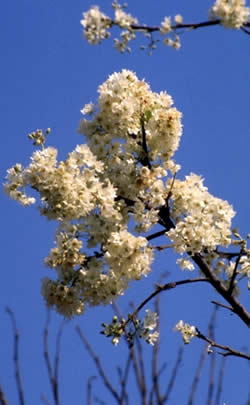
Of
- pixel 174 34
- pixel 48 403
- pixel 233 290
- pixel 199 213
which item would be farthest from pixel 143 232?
pixel 48 403

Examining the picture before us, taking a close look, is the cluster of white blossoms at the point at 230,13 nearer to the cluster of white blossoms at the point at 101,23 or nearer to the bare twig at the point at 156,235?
the cluster of white blossoms at the point at 101,23

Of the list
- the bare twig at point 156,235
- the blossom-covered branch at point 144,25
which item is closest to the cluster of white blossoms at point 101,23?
the blossom-covered branch at point 144,25

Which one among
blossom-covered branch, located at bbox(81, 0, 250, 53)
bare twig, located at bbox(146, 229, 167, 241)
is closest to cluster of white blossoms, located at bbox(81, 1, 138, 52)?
blossom-covered branch, located at bbox(81, 0, 250, 53)

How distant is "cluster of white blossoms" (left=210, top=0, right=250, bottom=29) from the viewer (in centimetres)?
498

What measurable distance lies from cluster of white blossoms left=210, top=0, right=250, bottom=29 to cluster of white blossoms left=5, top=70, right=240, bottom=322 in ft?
5.48

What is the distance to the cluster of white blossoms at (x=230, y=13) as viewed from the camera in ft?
16.3

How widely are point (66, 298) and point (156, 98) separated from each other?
205 centimetres

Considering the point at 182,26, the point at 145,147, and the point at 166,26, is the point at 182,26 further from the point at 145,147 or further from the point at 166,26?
the point at 145,147

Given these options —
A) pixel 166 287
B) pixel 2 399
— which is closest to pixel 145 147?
pixel 166 287

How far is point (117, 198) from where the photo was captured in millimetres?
6445

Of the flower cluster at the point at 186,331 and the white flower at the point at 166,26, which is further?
the flower cluster at the point at 186,331

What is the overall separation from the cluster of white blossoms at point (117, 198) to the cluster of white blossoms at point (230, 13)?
1.67 meters

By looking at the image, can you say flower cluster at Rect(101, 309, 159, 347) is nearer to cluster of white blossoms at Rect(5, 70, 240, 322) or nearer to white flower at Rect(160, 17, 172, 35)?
cluster of white blossoms at Rect(5, 70, 240, 322)

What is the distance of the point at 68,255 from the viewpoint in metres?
6.01
